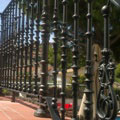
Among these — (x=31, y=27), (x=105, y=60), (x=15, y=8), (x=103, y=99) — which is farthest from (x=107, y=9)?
(x=15, y=8)

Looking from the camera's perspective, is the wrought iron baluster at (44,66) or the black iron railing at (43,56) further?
the wrought iron baluster at (44,66)

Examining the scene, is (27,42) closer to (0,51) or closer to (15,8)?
(15,8)

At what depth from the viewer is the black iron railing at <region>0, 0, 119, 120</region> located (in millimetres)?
1936

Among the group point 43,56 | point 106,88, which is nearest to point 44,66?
point 43,56

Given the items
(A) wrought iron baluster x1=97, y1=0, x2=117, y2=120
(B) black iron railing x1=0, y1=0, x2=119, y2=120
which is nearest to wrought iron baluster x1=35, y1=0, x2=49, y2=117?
(B) black iron railing x1=0, y1=0, x2=119, y2=120

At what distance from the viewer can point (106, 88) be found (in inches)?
74.0

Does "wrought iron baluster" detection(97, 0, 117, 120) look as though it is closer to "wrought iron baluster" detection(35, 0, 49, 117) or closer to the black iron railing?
the black iron railing

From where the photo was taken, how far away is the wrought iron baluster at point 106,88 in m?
1.80

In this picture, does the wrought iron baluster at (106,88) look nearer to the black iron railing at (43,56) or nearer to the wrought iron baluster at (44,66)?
the black iron railing at (43,56)

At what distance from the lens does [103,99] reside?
1.91 m

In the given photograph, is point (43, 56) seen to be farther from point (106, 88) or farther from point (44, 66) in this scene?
point (106, 88)

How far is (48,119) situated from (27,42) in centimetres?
149

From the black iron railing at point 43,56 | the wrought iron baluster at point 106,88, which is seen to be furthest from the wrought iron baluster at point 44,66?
the wrought iron baluster at point 106,88

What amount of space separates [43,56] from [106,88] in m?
1.89
